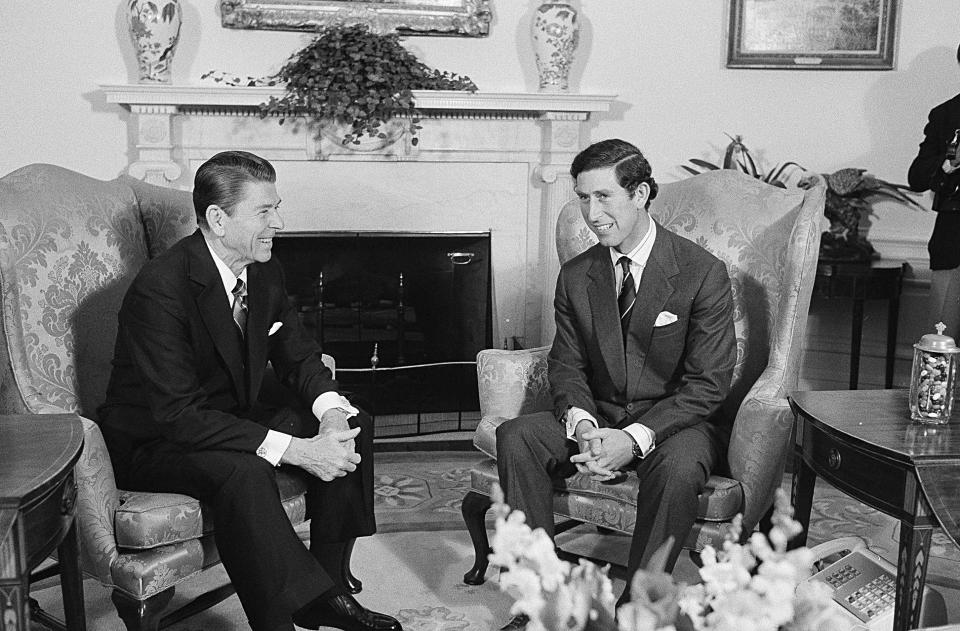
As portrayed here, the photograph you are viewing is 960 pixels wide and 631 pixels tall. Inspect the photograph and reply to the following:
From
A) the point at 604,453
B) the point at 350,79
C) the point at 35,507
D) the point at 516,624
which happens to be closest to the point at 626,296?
the point at 604,453

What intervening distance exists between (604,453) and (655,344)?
38 cm

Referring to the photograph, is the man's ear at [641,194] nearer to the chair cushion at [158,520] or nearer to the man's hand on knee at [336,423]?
the man's hand on knee at [336,423]

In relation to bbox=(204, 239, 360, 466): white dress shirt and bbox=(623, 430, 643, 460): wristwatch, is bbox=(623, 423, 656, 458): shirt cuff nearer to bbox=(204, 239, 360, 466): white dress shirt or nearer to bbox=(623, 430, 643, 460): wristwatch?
bbox=(623, 430, 643, 460): wristwatch

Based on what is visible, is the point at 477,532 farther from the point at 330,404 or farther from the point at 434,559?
the point at 330,404

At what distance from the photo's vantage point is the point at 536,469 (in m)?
2.65

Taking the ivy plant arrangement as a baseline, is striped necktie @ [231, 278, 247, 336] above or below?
below

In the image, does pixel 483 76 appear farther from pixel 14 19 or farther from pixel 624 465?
pixel 624 465

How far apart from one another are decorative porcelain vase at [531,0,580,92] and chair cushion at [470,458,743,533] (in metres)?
2.55

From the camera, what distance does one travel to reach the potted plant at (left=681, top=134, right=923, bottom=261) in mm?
4691

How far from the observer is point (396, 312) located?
482cm

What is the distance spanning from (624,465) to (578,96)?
2.56 metres

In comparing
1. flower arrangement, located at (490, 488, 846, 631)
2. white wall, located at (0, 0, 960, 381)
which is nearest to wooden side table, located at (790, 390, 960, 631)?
flower arrangement, located at (490, 488, 846, 631)

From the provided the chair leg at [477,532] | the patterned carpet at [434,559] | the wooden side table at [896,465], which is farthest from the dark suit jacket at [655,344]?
the patterned carpet at [434,559]

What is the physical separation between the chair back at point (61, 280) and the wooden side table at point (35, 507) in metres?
0.32
